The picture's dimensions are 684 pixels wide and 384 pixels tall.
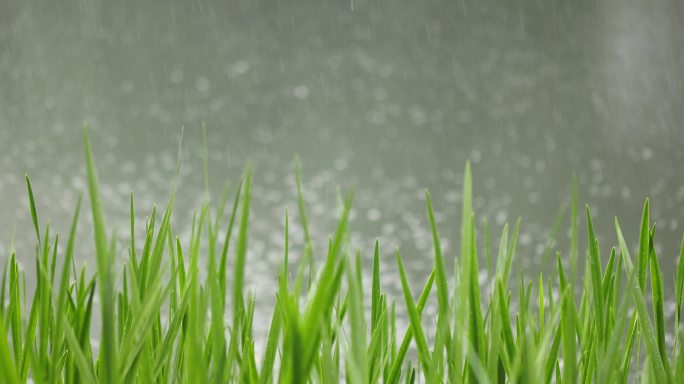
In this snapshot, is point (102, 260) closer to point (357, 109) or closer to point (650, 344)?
point (650, 344)

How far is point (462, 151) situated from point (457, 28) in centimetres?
32

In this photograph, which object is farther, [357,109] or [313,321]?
[357,109]

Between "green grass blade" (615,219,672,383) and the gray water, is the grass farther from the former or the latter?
the gray water

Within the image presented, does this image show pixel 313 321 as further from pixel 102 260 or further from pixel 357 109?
pixel 357 109

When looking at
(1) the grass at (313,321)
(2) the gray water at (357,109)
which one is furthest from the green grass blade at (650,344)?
(2) the gray water at (357,109)

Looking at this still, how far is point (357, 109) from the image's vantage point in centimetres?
138

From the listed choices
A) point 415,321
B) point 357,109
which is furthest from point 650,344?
point 357,109

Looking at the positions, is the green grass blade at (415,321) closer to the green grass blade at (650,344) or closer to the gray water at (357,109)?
the green grass blade at (650,344)

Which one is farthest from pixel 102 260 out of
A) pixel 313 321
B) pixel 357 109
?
pixel 357 109

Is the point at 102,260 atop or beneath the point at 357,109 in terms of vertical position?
beneath

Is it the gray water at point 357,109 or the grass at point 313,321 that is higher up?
the gray water at point 357,109

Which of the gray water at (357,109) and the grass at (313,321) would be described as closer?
the grass at (313,321)

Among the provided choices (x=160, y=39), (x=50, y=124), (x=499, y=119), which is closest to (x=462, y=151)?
(x=499, y=119)

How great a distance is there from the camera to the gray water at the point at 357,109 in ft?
3.80
